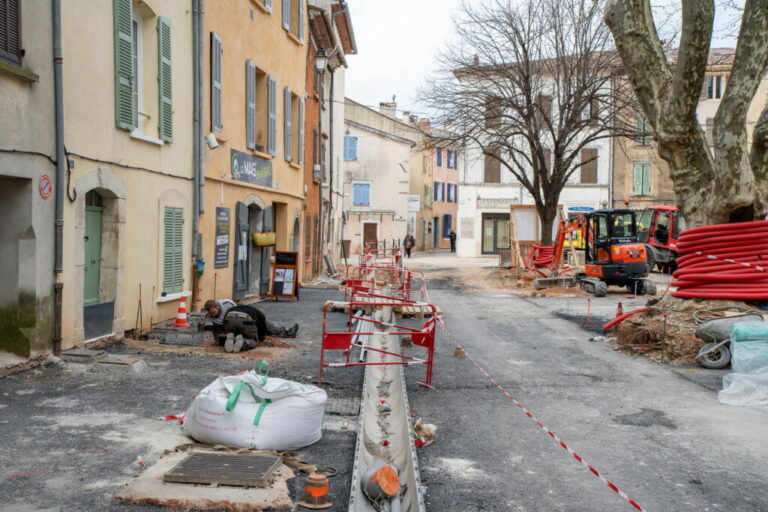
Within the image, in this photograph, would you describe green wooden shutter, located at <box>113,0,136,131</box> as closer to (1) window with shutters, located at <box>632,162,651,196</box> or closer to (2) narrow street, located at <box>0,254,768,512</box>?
(2) narrow street, located at <box>0,254,768,512</box>

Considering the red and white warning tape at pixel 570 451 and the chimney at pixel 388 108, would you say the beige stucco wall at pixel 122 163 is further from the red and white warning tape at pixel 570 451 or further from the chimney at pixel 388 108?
the chimney at pixel 388 108

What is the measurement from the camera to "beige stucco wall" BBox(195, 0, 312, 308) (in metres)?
14.6

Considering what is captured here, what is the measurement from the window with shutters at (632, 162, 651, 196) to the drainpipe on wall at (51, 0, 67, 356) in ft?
123

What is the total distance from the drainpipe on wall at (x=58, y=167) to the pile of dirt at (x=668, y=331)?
8.11m

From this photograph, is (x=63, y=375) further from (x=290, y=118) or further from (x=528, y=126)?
(x=528, y=126)

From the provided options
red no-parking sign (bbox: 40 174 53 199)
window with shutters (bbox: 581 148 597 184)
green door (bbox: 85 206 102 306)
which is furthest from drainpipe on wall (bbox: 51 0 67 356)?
window with shutters (bbox: 581 148 597 184)

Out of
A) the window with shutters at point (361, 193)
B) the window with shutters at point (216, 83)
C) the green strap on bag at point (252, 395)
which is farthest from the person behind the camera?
the window with shutters at point (361, 193)

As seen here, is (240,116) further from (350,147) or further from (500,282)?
(350,147)

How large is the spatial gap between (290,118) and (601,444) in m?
15.9

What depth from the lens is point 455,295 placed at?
2173cm

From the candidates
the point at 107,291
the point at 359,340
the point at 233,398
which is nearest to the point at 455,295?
the point at 359,340

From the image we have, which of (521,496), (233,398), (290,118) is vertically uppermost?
(290,118)

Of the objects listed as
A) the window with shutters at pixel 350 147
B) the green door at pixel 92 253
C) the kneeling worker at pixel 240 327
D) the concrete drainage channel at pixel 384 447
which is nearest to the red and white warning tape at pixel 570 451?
the concrete drainage channel at pixel 384 447

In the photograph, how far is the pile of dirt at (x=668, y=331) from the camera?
11.0 metres
